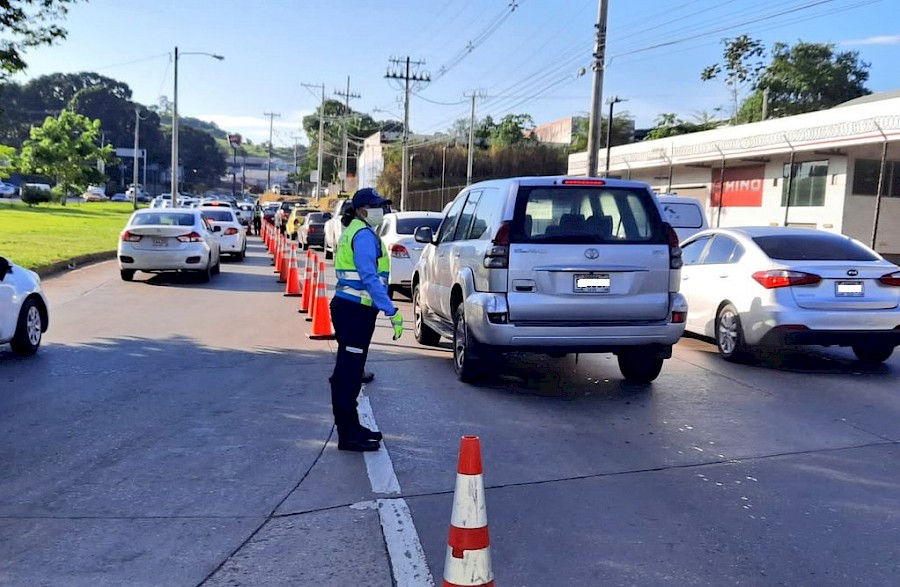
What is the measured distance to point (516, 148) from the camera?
2815 inches

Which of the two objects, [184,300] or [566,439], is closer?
[566,439]

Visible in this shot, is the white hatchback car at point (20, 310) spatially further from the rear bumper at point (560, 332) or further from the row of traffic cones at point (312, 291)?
the rear bumper at point (560, 332)

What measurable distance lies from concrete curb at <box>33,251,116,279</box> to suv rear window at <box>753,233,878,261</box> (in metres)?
14.2

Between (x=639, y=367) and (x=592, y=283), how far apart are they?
52.2 inches

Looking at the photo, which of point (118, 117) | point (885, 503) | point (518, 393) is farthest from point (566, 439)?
point (118, 117)

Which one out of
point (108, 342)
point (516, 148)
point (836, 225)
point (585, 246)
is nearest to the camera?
point (585, 246)

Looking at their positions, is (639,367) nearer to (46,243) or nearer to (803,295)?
(803,295)

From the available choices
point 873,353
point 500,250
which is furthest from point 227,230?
point 873,353

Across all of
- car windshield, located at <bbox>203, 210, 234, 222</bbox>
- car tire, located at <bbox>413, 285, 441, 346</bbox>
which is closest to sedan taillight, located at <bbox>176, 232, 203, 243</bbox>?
car windshield, located at <bbox>203, 210, 234, 222</bbox>

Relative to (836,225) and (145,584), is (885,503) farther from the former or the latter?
(836,225)

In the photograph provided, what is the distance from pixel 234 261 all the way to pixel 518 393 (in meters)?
17.9

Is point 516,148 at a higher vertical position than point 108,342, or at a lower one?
higher

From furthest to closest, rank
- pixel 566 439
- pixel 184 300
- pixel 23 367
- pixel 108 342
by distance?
pixel 184 300, pixel 108 342, pixel 23 367, pixel 566 439

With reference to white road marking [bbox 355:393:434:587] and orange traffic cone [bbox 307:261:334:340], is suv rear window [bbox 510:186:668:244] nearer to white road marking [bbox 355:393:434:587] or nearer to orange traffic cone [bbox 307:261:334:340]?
white road marking [bbox 355:393:434:587]
